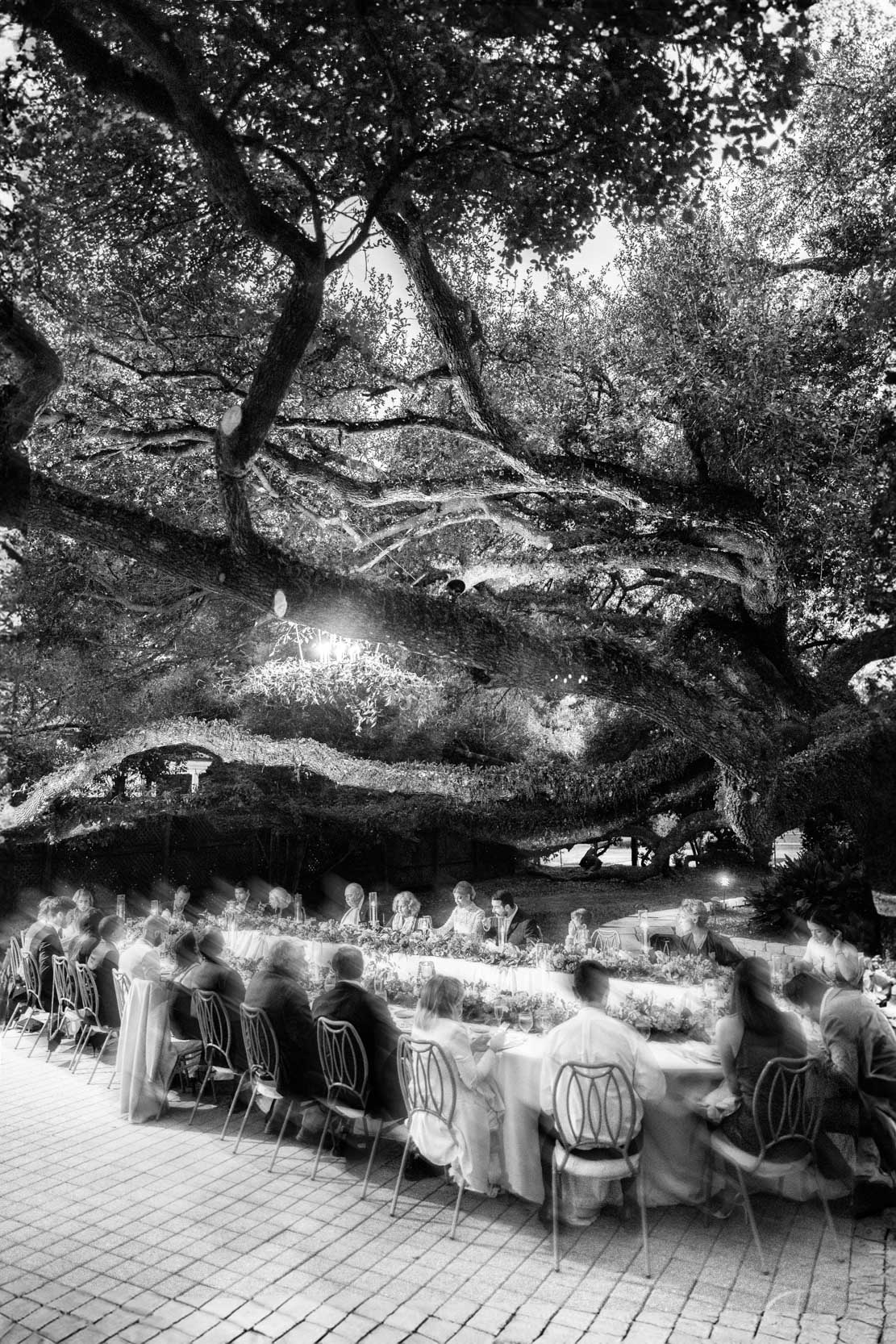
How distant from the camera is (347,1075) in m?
5.20

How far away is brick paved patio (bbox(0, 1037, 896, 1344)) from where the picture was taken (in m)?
3.73

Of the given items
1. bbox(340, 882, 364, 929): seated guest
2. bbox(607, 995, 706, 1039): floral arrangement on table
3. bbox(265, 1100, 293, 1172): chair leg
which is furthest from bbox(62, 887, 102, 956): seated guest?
bbox(607, 995, 706, 1039): floral arrangement on table

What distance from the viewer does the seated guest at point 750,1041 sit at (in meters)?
4.41

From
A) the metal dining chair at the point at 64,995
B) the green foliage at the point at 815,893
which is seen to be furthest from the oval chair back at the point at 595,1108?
the green foliage at the point at 815,893

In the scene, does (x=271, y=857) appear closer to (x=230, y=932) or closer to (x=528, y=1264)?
(x=230, y=932)

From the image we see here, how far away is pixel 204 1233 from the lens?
15.2 feet

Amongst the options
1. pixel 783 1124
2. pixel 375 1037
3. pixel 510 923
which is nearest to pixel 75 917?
pixel 510 923

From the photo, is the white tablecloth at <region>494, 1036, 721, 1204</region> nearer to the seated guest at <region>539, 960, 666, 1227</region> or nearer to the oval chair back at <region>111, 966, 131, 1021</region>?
the seated guest at <region>539, 960, 666, 1227</region>

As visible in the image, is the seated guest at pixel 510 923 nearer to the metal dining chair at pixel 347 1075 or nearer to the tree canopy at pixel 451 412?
the tree canopy at pixel 451 412

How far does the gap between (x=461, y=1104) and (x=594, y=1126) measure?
2.42ft

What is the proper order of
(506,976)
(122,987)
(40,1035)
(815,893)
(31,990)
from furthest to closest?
(815,893) < (40,1035) < (31,990) < (506,976) < (122,987)

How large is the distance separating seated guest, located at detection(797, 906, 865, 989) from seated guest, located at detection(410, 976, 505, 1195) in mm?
1997

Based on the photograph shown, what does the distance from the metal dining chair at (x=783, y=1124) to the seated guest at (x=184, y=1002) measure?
13.0 feet

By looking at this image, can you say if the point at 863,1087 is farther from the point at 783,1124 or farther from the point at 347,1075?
the point at 347,1075
